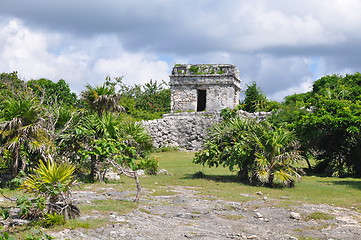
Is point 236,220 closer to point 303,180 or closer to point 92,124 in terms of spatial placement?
point 92,124

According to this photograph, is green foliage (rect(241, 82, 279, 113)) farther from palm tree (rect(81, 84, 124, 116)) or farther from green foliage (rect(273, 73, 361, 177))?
palm tree (rect(81, 84, 124, 116))

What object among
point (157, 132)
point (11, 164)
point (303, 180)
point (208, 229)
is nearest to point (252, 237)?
point (208, 229)

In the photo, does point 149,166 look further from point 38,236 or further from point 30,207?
point 38,236

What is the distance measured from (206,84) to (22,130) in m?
15.2

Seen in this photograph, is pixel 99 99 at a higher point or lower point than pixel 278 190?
higher

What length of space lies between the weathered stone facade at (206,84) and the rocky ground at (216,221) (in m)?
14.6

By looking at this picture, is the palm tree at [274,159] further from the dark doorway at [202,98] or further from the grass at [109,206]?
the dark doorway at [202,98]

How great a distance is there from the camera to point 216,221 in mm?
8266

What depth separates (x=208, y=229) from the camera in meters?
7.63

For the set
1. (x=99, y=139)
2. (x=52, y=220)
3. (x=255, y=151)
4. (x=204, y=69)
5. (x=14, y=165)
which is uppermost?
(x=204, y=69)

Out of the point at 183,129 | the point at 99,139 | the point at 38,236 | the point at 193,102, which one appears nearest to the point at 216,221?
the point at 38,236

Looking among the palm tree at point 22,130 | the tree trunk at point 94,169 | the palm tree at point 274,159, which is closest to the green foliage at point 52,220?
the palm tree at point 22,130

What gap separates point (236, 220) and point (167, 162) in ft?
36.6

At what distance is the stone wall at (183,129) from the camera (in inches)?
973
